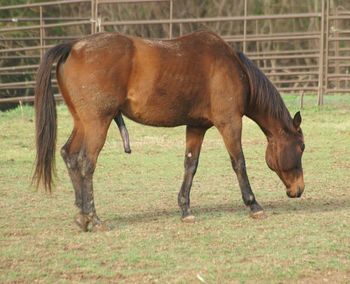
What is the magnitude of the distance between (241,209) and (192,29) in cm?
1698

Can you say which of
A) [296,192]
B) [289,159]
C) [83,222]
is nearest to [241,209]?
[296,192]

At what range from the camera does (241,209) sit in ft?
28.2

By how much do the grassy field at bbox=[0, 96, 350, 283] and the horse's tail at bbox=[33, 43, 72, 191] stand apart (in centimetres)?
54

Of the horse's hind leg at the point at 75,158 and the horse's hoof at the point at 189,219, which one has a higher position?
the horse's hind leg at the point at 75,158

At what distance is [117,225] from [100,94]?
1.14 m

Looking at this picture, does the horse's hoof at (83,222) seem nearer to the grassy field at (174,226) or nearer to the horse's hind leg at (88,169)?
the horse's hind leg at (88,169)

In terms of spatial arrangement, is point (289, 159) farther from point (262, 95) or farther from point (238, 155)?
point (262, 95)

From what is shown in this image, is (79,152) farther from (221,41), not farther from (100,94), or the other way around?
(221,41)

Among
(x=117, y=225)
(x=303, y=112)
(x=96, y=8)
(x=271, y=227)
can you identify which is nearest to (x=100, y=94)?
(x=117, y=225)

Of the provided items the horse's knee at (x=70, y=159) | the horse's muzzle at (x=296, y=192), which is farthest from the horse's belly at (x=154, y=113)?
the horse's muzzle at (x=296, y=192)

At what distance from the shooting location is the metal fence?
18.2 m

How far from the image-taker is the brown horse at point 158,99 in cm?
750

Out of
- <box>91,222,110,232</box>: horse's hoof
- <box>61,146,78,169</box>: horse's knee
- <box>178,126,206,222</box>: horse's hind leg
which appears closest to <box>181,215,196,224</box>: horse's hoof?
<box>178,126,206,222</box>: horse's hind leg

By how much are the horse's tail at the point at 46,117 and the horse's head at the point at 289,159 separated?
207 centimetres
